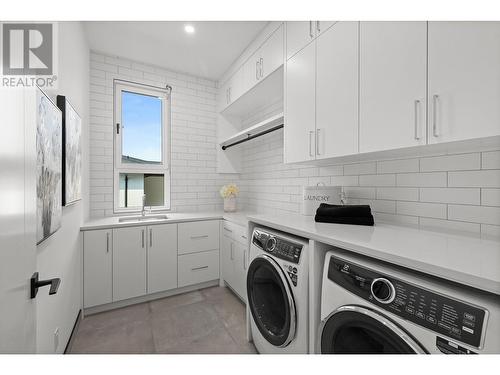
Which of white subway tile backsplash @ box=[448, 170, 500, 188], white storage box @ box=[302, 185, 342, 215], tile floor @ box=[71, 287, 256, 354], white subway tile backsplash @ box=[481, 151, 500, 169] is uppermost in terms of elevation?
white subway tile backsplash @ box=[481, 151, 500, 169]

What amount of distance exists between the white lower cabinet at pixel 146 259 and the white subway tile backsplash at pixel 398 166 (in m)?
1.86

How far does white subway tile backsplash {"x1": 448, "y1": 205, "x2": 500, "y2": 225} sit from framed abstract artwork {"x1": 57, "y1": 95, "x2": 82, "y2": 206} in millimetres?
2388

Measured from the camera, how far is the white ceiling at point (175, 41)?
7.25ft

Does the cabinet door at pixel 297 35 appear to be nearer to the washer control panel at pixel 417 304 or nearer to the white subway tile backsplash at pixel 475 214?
the white subway tile backsplash at pixel 475 214

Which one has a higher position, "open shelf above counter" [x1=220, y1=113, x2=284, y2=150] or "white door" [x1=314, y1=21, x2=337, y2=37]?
"white door" [x1=314, y1=21, x2=337, y2=37]

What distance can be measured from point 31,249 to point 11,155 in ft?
1.15

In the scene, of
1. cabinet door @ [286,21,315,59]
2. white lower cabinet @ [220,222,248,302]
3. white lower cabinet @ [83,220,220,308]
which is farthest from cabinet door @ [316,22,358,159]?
white lower cabinet @ [83,220,220,308]

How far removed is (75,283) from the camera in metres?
1.90

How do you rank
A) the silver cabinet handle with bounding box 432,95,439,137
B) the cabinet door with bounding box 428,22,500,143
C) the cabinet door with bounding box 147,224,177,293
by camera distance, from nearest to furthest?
the cabinet door with bounding box 428,22,500,143
the silver cabinet handle with bounding box 432,95,439,137
the cabinet door with bounding box 147,224,177,293

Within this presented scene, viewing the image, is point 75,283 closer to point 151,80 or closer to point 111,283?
point 111,283

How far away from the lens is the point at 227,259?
2.62 metres

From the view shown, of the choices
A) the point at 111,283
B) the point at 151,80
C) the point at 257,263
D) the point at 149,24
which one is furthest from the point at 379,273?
the point at 151,80

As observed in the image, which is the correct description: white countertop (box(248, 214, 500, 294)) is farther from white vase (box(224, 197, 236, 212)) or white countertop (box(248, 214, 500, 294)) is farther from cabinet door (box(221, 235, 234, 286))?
white vase (box(224, 197, 236, 212))

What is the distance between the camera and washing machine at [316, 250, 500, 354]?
594 mm
